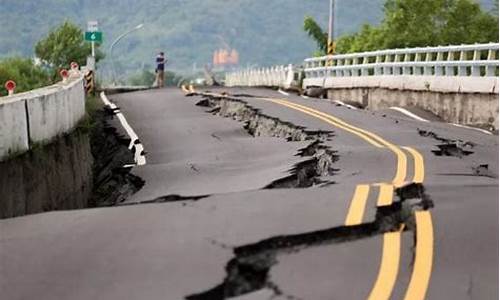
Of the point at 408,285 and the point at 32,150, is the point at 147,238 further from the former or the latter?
the point at 32,150

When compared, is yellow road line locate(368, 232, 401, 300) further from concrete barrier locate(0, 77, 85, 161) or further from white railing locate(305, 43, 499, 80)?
white railing locate(305, 43, 499, 80)

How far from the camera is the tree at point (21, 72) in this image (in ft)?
188

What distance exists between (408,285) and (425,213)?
2085 millimetres

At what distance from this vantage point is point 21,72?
66.2 meters

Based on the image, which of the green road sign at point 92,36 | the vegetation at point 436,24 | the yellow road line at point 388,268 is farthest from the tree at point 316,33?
the yellow road line at point 388,268

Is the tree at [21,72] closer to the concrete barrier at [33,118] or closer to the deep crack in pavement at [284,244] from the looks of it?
the concrete barrier at [33,118]

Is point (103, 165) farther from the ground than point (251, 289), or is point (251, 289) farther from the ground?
point (251, 289)

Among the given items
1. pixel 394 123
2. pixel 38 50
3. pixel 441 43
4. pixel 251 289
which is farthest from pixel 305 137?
pixel 38 50

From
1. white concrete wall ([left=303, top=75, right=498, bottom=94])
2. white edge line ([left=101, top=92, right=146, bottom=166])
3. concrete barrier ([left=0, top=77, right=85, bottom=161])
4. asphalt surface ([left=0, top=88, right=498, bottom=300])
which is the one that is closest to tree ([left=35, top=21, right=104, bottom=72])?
white concrete wall ([left=303, top=75, right=498, bottom=94])

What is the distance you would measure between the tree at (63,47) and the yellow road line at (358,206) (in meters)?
68.4

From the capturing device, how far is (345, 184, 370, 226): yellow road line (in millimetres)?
8391

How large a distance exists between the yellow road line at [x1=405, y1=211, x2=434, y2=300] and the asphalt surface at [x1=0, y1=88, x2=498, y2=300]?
0.01m

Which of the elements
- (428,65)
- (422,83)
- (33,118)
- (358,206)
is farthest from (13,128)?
(428,65)

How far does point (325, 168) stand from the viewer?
12750mm
